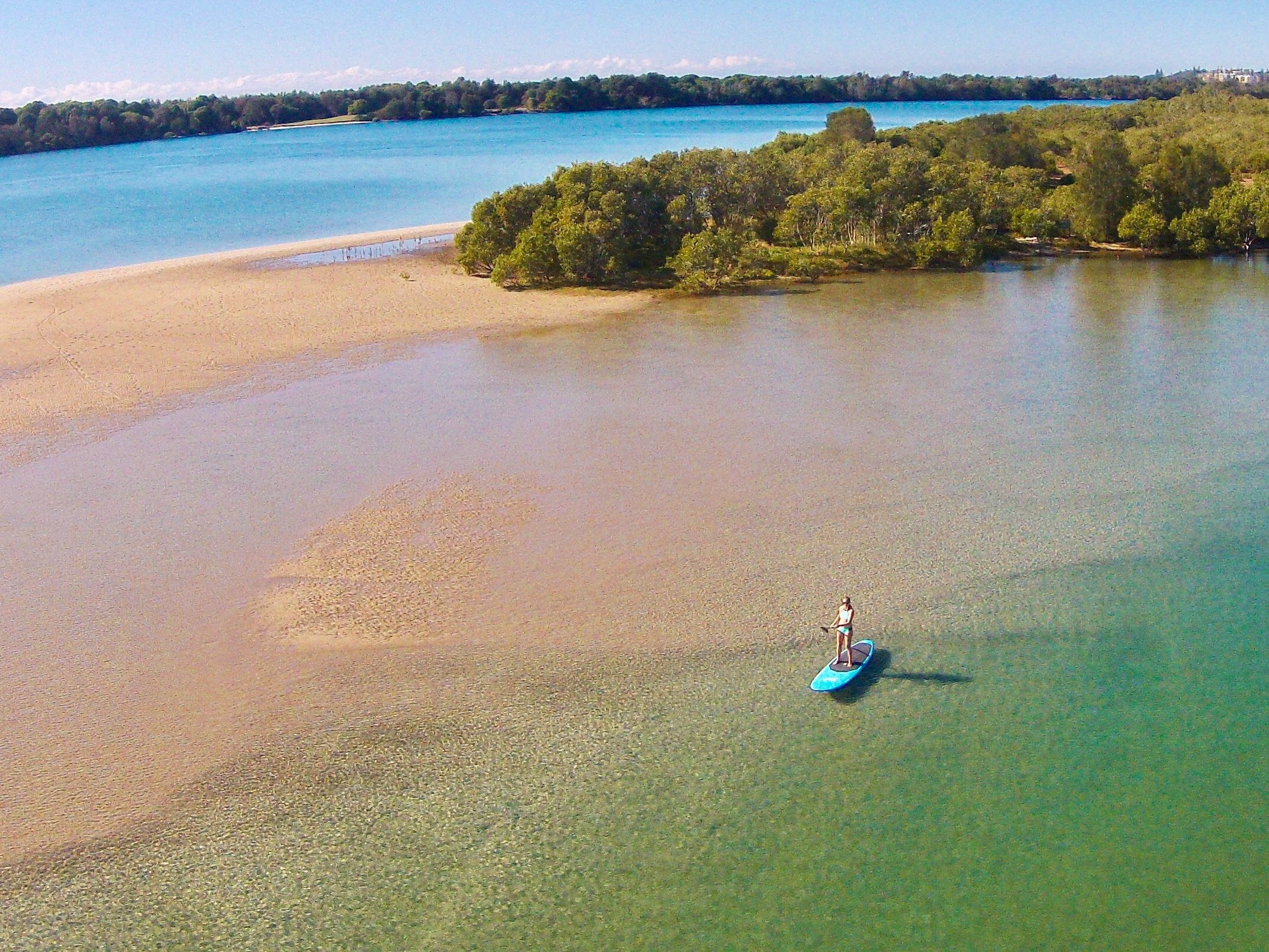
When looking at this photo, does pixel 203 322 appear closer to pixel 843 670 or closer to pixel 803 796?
pixel 843 670

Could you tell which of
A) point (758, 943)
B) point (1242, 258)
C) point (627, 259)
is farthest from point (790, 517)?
point (1242, 258)

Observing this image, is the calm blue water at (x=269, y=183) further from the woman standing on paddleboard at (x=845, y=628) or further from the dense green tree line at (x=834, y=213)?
the woman standing on paddleboard at (x=845, y=628)

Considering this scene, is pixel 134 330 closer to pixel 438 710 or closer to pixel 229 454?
pixel 229 454

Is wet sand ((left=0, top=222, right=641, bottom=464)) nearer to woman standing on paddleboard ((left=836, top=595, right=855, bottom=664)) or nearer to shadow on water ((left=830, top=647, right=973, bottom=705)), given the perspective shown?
woman standing on paddleboard ((left=836, top=595, right=855, bottom=664))

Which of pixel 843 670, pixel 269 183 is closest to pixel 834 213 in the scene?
pixel 843 670

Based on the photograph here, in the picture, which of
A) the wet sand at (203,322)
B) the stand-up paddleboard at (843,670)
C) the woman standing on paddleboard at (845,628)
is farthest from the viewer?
the wet sand at (203,322)

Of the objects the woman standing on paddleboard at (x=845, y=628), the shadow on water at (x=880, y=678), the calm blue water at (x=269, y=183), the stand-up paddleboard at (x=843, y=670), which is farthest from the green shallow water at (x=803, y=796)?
the calm blue water at (x=269, y=183)
